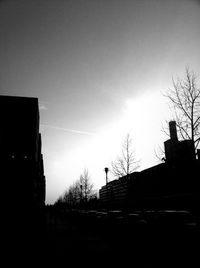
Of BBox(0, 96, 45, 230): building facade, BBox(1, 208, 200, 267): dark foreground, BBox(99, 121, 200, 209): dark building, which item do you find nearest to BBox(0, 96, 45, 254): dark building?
BBox(0, 96, 45, 230): building facade

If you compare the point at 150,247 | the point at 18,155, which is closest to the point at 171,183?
the point at 18,155

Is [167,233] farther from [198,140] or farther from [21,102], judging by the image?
[21,102]

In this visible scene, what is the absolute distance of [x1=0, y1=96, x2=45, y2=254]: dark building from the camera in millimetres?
35812

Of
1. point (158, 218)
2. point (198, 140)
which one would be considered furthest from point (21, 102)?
point (158, 218)

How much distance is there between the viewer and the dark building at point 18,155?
35812 mm

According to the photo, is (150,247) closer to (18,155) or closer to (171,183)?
Result: (18,155)

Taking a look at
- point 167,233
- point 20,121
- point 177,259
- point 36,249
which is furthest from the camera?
point 20,121

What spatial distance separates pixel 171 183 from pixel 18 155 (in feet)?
111

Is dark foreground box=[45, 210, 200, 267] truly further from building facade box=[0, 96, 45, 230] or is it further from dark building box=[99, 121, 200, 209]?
building facade box=[0, 96, 45, 230]

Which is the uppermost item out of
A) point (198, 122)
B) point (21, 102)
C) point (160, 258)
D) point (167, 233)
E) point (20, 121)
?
point (21, 102)

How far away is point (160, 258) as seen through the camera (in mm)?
9359

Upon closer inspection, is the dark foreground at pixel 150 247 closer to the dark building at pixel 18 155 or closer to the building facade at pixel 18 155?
the dark building at pixel 18 155

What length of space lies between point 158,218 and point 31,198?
30323 mm

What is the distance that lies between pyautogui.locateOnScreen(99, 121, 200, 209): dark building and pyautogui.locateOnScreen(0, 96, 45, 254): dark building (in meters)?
13.4
